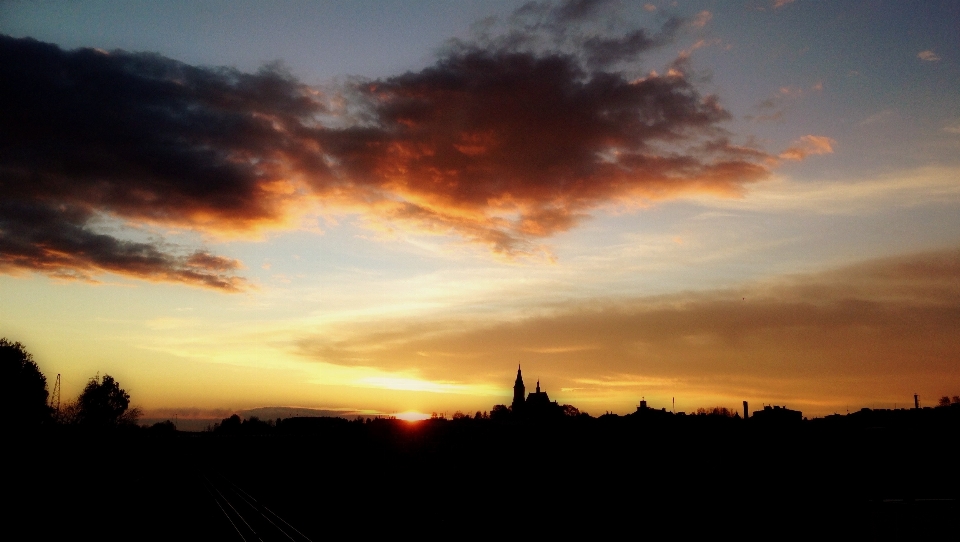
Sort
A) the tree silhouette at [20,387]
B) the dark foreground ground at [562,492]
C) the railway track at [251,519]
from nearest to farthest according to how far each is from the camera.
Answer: the railway track at [251,519] < the dark foreground ground at [562,492] < the tree silhouette at [20,387]

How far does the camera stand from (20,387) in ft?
333

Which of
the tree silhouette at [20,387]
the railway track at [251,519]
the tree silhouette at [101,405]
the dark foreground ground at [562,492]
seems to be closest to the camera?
the railway track at [251,519]

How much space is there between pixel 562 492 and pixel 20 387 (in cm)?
8986

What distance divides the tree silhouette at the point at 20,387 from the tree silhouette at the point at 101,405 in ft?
219

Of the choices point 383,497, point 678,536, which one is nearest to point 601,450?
point 383,497

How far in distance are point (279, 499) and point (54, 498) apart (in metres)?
18.5

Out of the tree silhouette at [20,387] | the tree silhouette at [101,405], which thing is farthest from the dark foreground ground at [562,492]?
the tree silhouette at [101,405]

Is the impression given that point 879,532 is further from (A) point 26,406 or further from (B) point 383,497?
(A) point 26,406

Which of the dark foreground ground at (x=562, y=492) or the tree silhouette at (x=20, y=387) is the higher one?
the tree silhouette at (x=20, y=387)

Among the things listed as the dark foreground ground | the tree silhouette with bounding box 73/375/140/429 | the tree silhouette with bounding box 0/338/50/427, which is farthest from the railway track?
the tree silhouette with bounding box 73/375/140/429

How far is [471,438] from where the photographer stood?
3511 inches

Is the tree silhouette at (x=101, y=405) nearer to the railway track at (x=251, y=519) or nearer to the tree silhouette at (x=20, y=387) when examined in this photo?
the tree silhouette at (x=20, y=387)

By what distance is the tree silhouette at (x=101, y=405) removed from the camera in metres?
176

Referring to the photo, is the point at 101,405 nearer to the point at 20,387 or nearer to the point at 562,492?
the point at 20,387
